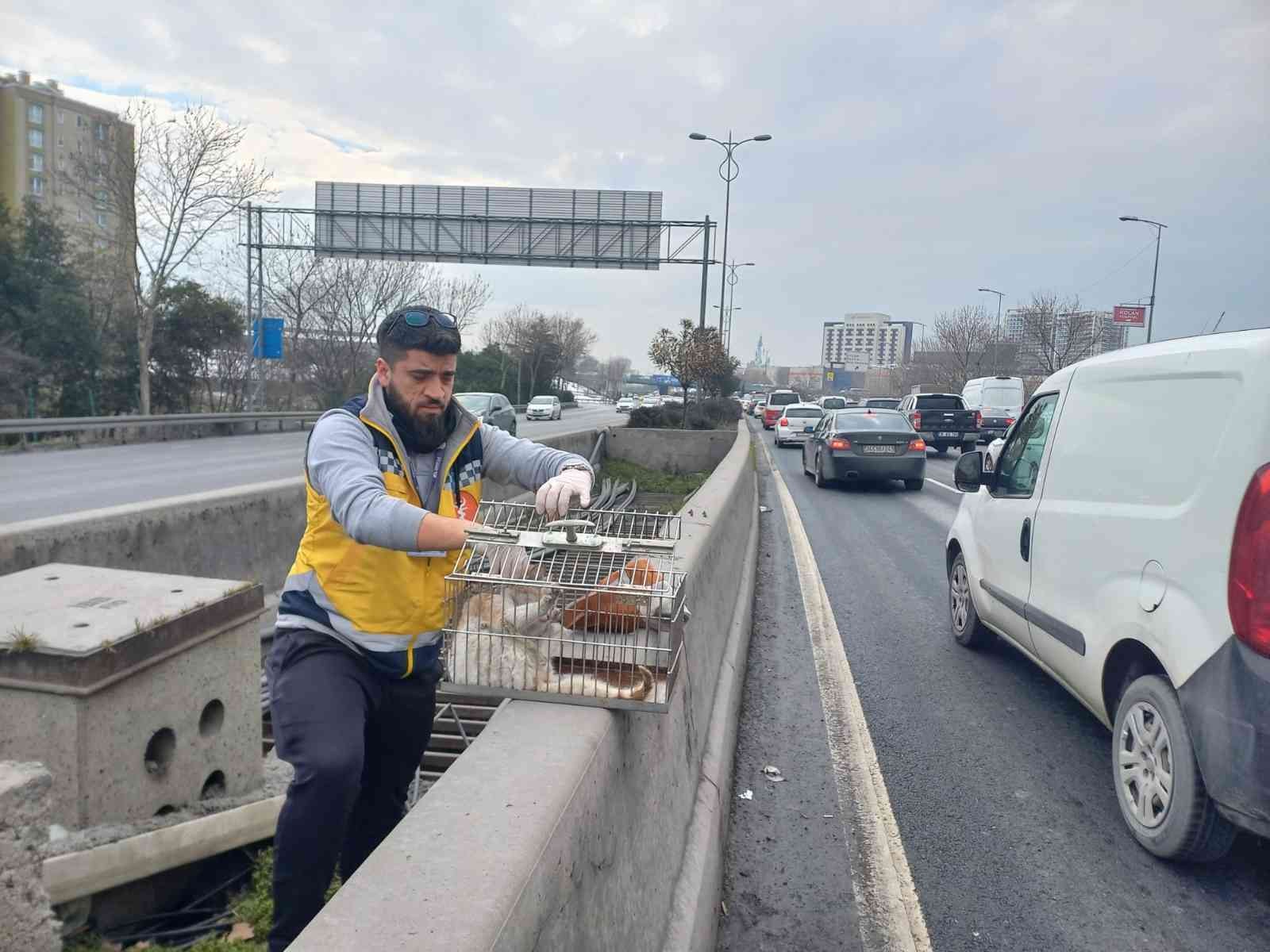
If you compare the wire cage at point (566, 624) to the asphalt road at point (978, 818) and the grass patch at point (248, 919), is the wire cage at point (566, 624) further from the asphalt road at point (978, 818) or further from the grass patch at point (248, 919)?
the asphalt road at point (978, 818)

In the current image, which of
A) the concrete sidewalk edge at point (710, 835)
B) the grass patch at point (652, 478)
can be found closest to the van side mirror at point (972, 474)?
the concrete sidewalk edge at point (710, 835)

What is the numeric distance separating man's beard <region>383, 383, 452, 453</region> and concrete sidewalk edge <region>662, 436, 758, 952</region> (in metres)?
1.59

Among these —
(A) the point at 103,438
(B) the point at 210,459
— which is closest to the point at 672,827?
(B) the point at 210,459

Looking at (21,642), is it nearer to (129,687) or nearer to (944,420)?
(129,687)

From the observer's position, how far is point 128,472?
58.7ft

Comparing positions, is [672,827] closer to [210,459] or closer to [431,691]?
[431,691]

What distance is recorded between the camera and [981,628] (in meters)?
6.73

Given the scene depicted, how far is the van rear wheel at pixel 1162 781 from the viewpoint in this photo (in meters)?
3.58

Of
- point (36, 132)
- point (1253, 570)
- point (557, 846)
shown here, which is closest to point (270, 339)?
point (1253, 570)

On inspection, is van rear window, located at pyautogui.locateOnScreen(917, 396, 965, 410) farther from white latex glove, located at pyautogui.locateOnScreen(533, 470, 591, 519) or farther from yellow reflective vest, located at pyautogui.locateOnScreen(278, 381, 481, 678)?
yellow reflective vest, located at pyautogui.locateOnScreen(278, 381, 481, 678)

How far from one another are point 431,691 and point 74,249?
3622 cm

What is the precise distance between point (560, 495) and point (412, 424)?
1.69 ft

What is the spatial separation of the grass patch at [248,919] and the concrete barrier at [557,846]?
2.91 feet

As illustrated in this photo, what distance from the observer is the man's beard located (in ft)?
9.71
